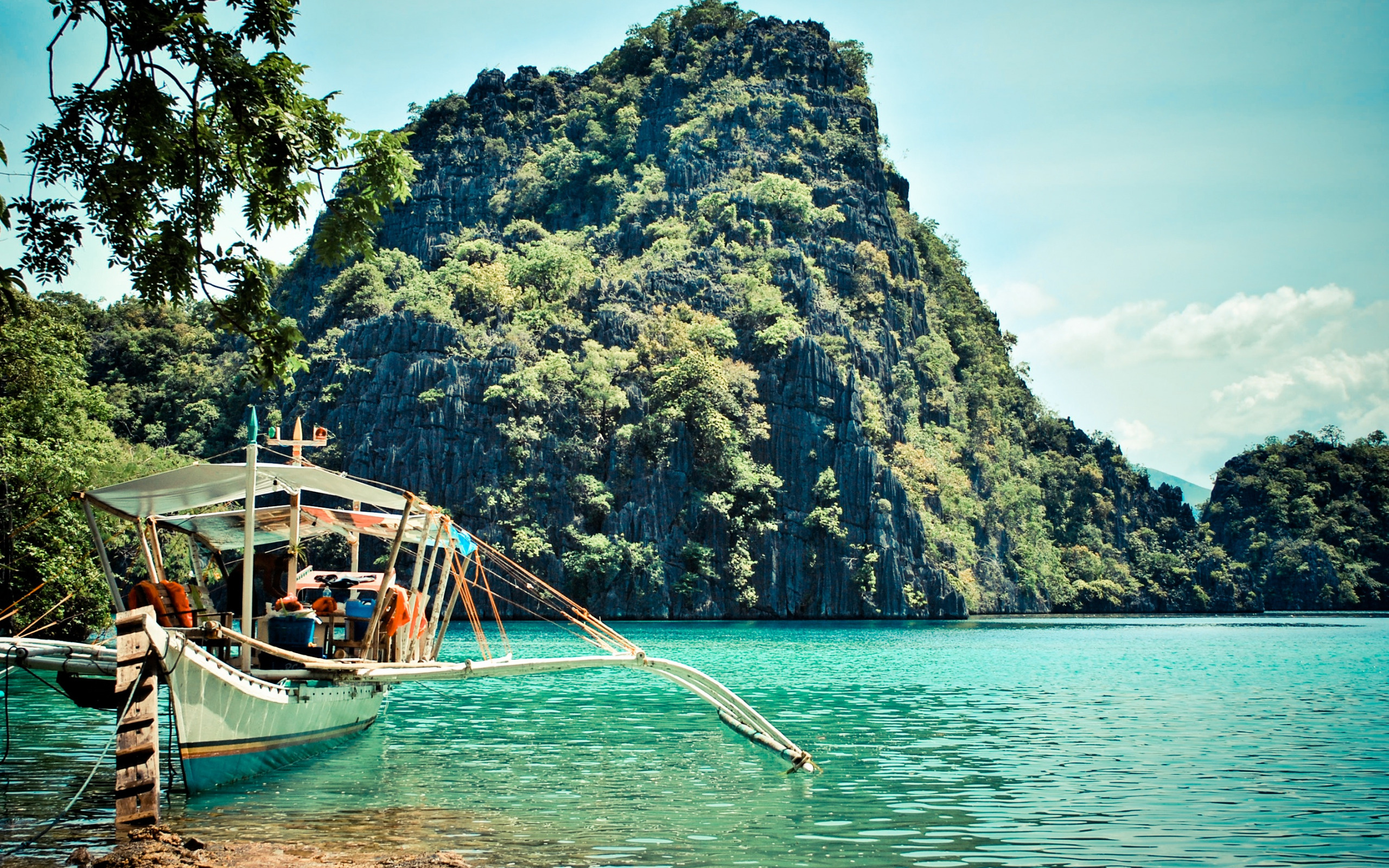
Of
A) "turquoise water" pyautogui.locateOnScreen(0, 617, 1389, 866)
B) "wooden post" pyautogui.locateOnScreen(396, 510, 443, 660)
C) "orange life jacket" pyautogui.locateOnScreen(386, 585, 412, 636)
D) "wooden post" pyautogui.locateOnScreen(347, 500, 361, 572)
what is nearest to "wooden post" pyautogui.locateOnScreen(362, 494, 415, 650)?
"orange life jacket" pyautogui.locateOnScreen(386, 585, 412, 636)

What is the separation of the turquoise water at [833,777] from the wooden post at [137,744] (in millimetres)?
507

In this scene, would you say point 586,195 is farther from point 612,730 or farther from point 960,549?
point 612,730

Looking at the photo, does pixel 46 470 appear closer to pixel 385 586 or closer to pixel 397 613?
pixel 397 613

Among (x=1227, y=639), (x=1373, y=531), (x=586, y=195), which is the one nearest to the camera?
(x=1227, y=639)

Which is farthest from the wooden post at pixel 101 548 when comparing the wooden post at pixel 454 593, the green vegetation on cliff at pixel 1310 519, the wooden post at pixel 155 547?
the green vegetation on cliff at pixel 1310 519

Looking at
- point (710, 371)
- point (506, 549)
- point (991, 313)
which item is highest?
point (991, 313)

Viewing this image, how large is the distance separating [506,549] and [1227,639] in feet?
139

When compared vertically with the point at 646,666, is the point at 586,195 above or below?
above

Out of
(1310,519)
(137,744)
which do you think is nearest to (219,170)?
(137,744)

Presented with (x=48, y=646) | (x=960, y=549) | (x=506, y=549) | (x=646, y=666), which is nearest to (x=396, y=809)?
(x=646, y=666)

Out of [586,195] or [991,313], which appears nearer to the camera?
[586,195]

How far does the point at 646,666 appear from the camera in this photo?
15086 mm

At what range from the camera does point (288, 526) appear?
19.6m

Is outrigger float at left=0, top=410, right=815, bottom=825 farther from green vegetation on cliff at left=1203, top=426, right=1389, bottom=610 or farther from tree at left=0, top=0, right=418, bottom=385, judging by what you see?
green vegetation on cliff at left=1203, top=426, right=1389, bottom=610
